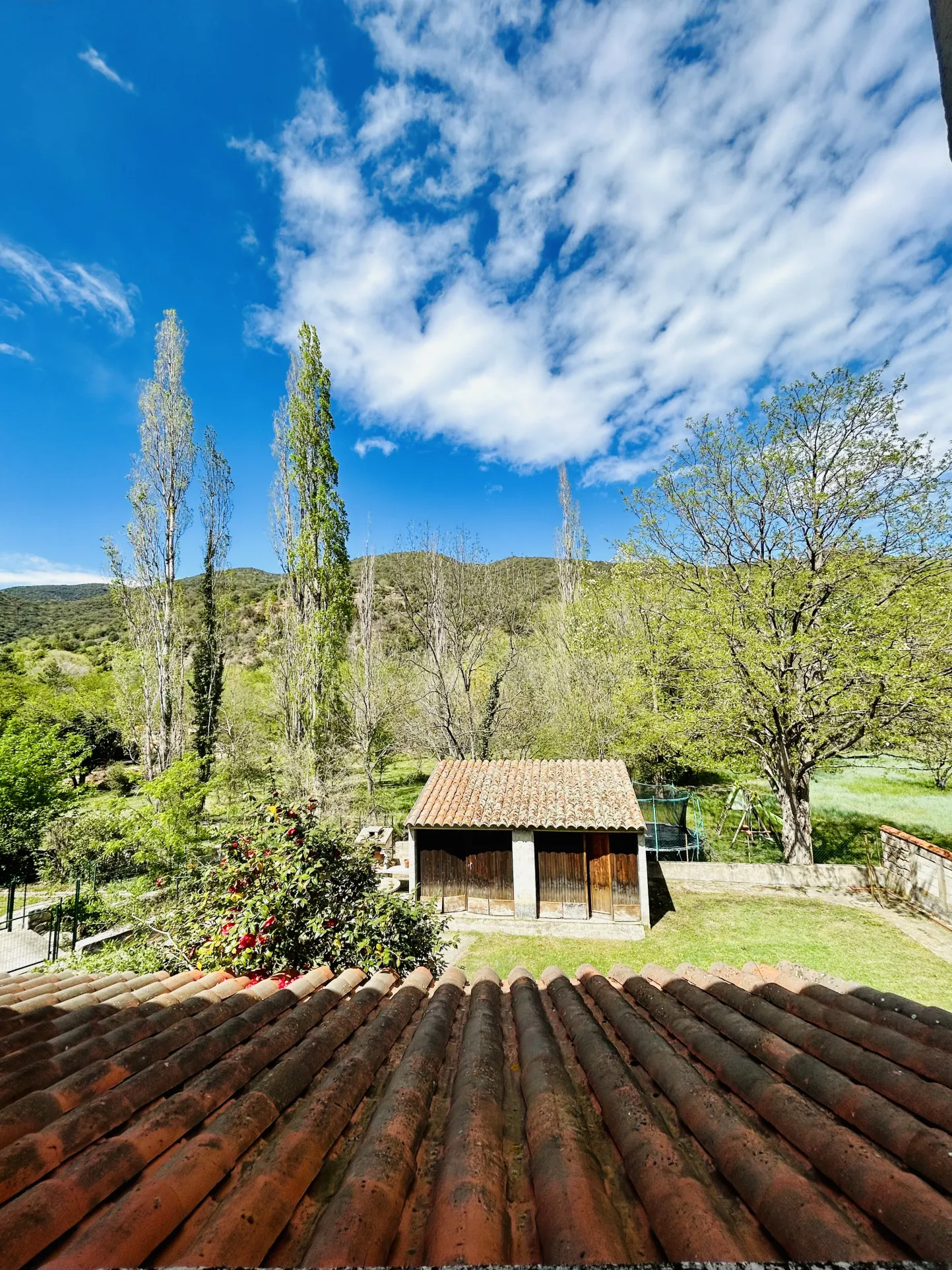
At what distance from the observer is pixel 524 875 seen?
43.3 ft

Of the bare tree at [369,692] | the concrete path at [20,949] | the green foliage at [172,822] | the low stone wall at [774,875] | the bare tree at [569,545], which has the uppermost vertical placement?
the bare tree at [569,545]

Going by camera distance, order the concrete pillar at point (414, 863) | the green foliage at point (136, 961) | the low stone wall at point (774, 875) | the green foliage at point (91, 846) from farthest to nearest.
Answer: the green foliage at point (91, 846) → the concrete pillar at point (414, 863) → the low stone wall at point (774, 875) → the green foliage at point (136, 961)

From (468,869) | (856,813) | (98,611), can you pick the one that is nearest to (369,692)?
(468,869)

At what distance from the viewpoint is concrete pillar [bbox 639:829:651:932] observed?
41.1 feet

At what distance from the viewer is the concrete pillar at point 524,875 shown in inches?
516

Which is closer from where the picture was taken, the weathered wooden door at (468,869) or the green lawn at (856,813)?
the weathered wooden door at (468,869)

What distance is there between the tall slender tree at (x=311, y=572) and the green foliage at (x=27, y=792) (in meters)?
6.66

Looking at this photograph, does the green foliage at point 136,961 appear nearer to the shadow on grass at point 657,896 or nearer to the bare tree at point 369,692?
the shadow on grass at point 657,896

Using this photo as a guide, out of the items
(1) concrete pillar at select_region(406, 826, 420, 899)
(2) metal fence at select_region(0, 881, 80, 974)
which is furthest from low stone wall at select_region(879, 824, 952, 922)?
(2) metal fence at select_region(0, 881, 80, 974)

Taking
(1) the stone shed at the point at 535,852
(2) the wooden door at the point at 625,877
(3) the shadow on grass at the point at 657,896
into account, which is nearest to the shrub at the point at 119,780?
(1) the stone shed at the point at 535,852

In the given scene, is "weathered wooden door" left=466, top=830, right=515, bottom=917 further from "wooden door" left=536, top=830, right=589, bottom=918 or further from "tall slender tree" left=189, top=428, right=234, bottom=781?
"tall slender tree" left=189, top=428, right=234, bottom=781

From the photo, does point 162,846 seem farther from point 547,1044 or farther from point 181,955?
point 547,1044

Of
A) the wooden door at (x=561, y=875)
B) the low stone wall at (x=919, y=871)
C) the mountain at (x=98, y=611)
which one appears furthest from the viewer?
the mountain at (x=98, y=611)

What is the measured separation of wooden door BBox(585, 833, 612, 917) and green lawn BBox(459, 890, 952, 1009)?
949 millimetres
